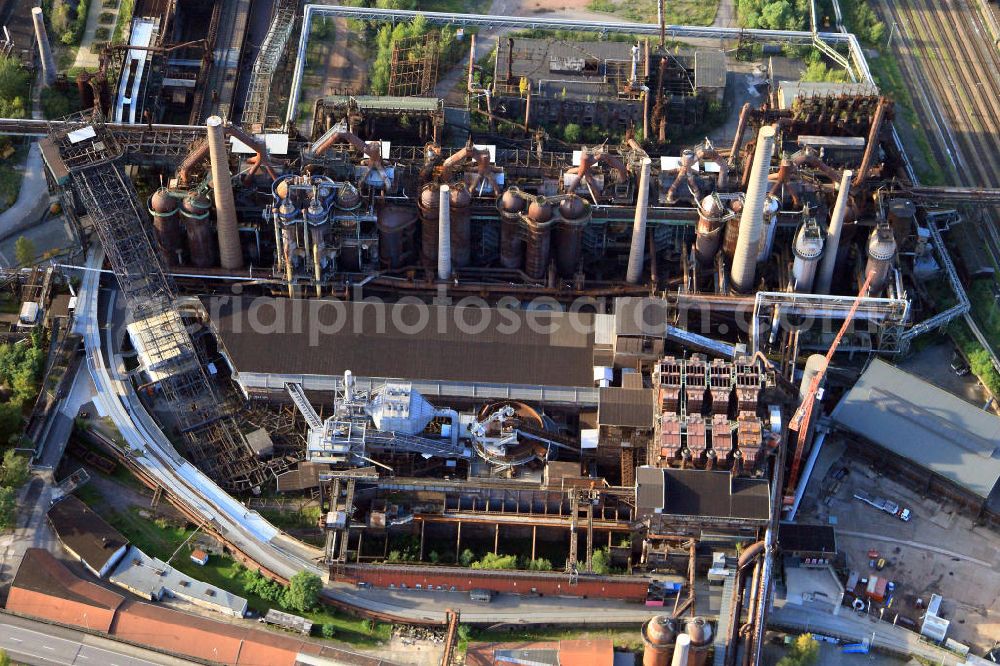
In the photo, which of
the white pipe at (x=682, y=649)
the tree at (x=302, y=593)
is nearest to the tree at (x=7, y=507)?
the tree at (x=302, y=593)

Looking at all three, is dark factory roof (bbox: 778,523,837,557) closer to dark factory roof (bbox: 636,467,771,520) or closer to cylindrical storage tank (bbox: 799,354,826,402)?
dark factory roof (bbox: 636,467,771,520)

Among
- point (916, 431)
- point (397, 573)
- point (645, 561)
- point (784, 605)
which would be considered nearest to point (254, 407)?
point (397, 573)

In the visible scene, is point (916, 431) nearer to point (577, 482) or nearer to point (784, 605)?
point (784, 605)

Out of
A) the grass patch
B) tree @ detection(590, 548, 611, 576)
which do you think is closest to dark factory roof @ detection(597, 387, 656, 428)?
tree @ detection(590, 548, 611, 576)

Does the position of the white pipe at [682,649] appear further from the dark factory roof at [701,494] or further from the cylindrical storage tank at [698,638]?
the dark factory roof at [701,494]

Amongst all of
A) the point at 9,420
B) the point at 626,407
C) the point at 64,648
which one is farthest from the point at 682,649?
the point at 9,420

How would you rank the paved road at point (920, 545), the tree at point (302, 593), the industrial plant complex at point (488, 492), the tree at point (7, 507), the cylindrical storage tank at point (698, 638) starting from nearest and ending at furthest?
the cylindrical storage tank at point (698, 638)
the tree at point (302, 593)
the industrial plant complex at point (488, 492)
the tree at point (7, 507)
the paved road at point (920, 545)

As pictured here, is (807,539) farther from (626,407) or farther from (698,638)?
(626,407)
